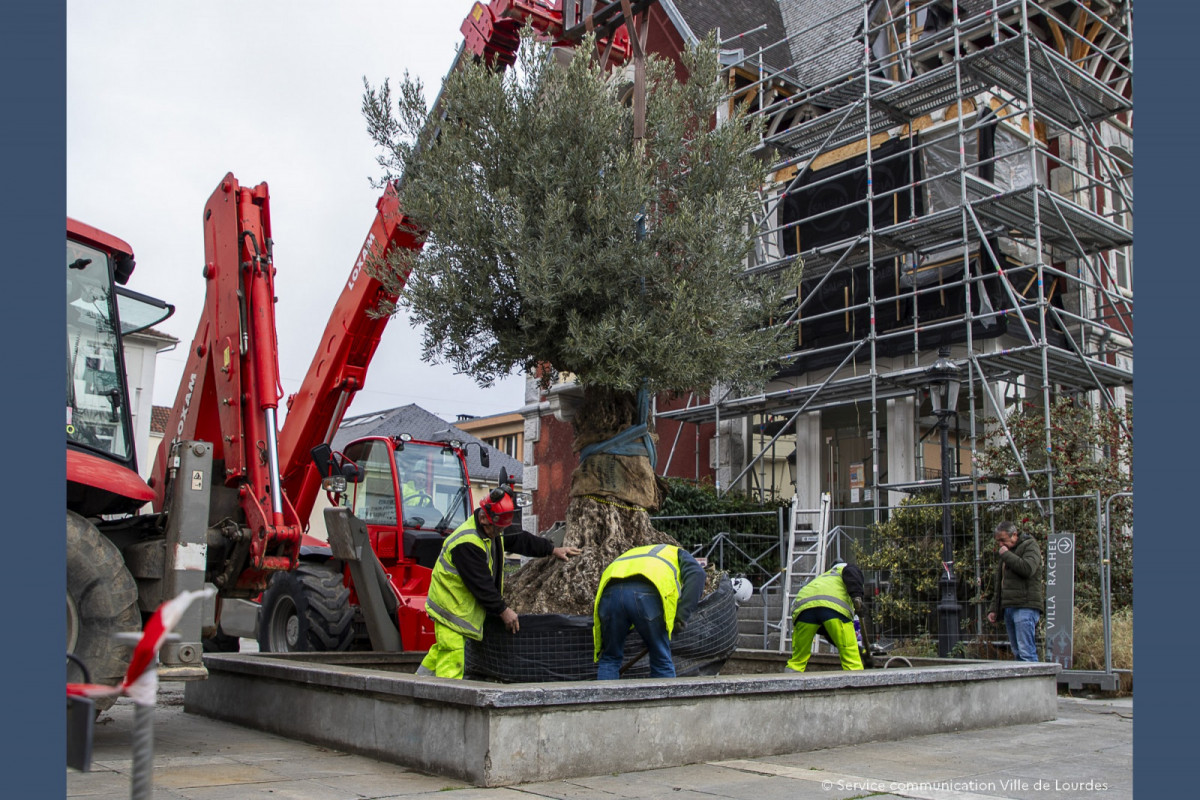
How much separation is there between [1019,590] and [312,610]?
6608 millimetres

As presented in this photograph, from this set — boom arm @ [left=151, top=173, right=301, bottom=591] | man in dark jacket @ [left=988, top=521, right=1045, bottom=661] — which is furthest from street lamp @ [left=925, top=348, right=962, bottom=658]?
boom arm @ [left=151, top=173, right=301, bottom=591]

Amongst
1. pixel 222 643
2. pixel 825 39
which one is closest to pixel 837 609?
pixel 222 643

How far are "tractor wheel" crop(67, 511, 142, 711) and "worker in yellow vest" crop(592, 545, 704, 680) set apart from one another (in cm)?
264

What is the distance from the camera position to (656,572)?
641 cm

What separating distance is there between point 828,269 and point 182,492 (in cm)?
1247

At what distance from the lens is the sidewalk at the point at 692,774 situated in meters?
5.00

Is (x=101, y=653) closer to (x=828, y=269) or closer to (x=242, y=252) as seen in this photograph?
(x=242, y=252)

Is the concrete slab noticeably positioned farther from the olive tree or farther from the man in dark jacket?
the man in dark jacket


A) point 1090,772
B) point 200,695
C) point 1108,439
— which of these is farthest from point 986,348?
point 200,695

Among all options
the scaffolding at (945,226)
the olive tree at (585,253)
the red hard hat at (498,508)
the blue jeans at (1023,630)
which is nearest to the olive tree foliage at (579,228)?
the olive tree at (585,253)

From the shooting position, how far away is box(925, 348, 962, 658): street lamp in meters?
10.8

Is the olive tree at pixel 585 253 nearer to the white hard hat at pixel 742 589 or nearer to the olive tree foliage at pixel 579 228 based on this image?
the olive tree foliage at pixel 579 228

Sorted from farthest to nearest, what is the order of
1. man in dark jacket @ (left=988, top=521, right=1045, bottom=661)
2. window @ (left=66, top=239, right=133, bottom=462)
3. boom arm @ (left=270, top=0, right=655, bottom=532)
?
man in dark jacket @ (left=988, top=521, right=1045, bottom=661), boom arm @ (left=270, top=0, right=655, bottom=532), window @ (left=66, top=239, right=133, bottom=462)

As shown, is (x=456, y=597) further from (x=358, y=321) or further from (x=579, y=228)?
(x=358, y=321)
